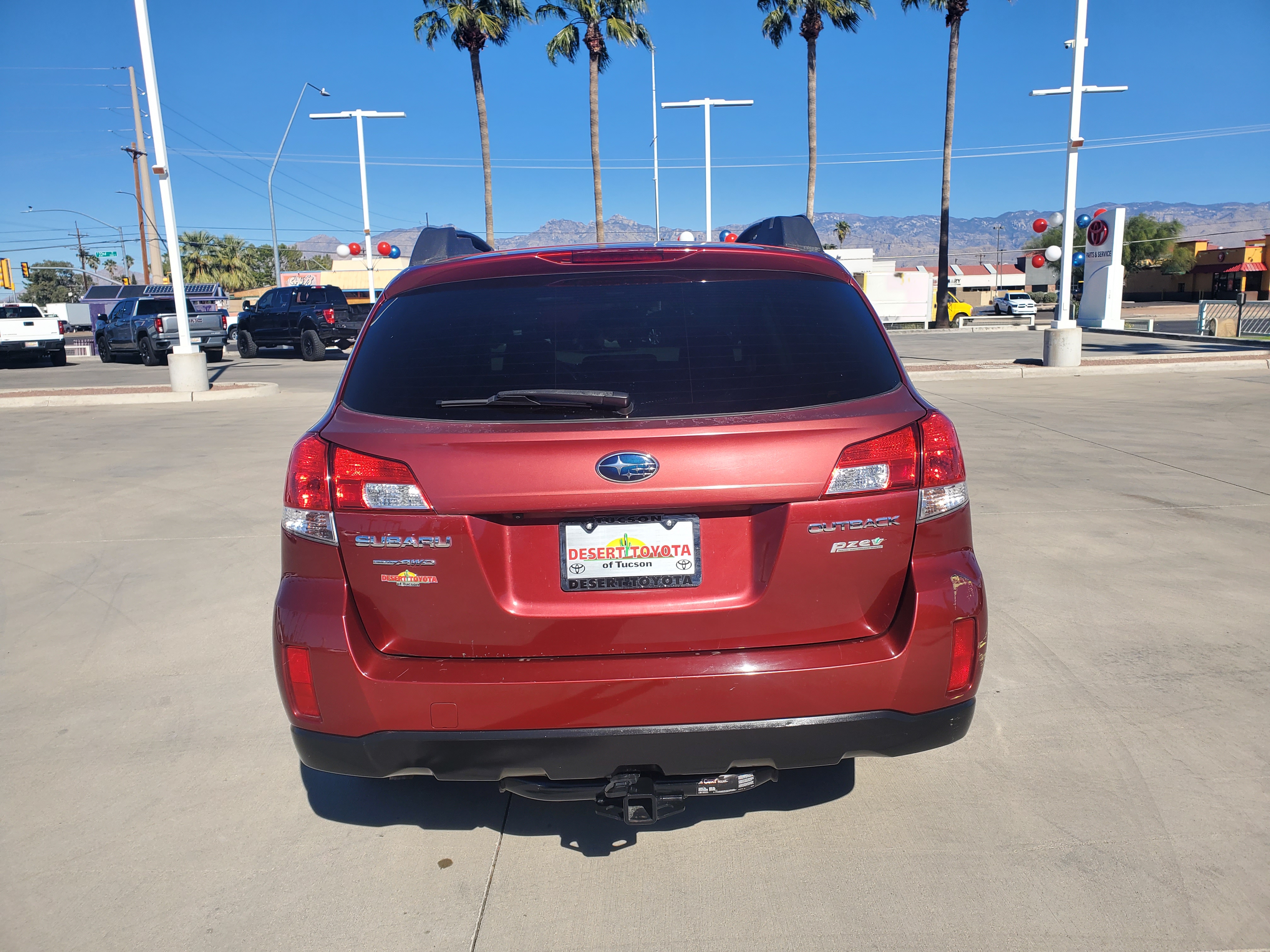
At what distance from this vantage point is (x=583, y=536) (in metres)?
2.40

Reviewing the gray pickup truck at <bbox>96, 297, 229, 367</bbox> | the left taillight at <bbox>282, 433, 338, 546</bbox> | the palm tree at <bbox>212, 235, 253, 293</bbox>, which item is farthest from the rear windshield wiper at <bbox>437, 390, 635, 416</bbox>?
the palm tree at <bbox>212, 235, 253, 293</bbox>

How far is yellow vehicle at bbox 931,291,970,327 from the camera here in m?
40.7

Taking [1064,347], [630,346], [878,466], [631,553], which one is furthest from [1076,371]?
[631,553]

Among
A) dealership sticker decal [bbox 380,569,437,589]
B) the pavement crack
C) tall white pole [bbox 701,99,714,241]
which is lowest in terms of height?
the pavement crack

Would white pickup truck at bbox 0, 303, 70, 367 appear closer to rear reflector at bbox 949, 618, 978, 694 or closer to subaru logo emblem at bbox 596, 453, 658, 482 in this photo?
subaru logo emblem at bbox 596, 453, 658, 482

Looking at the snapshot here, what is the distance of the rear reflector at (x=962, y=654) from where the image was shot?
99.6 inches

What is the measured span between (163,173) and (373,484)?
53.4ft

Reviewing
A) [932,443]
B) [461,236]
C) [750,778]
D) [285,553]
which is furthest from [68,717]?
[932,443]

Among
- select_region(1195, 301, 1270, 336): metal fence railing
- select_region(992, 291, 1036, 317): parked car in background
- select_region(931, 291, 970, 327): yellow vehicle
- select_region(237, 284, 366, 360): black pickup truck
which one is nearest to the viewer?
select_region(237, 284, 366, 360): black pickup truck

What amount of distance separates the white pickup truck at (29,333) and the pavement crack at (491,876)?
92.1 feet

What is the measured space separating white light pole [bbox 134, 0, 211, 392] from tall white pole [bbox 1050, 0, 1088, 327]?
15879 mm

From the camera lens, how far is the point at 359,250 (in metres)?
34.1

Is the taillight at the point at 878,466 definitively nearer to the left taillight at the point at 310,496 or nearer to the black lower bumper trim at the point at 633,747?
the black lower bumper trim at the point at 633,747

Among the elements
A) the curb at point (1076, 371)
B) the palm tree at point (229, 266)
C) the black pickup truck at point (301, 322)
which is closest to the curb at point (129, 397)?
the black pickup truck at point (301, 322)
